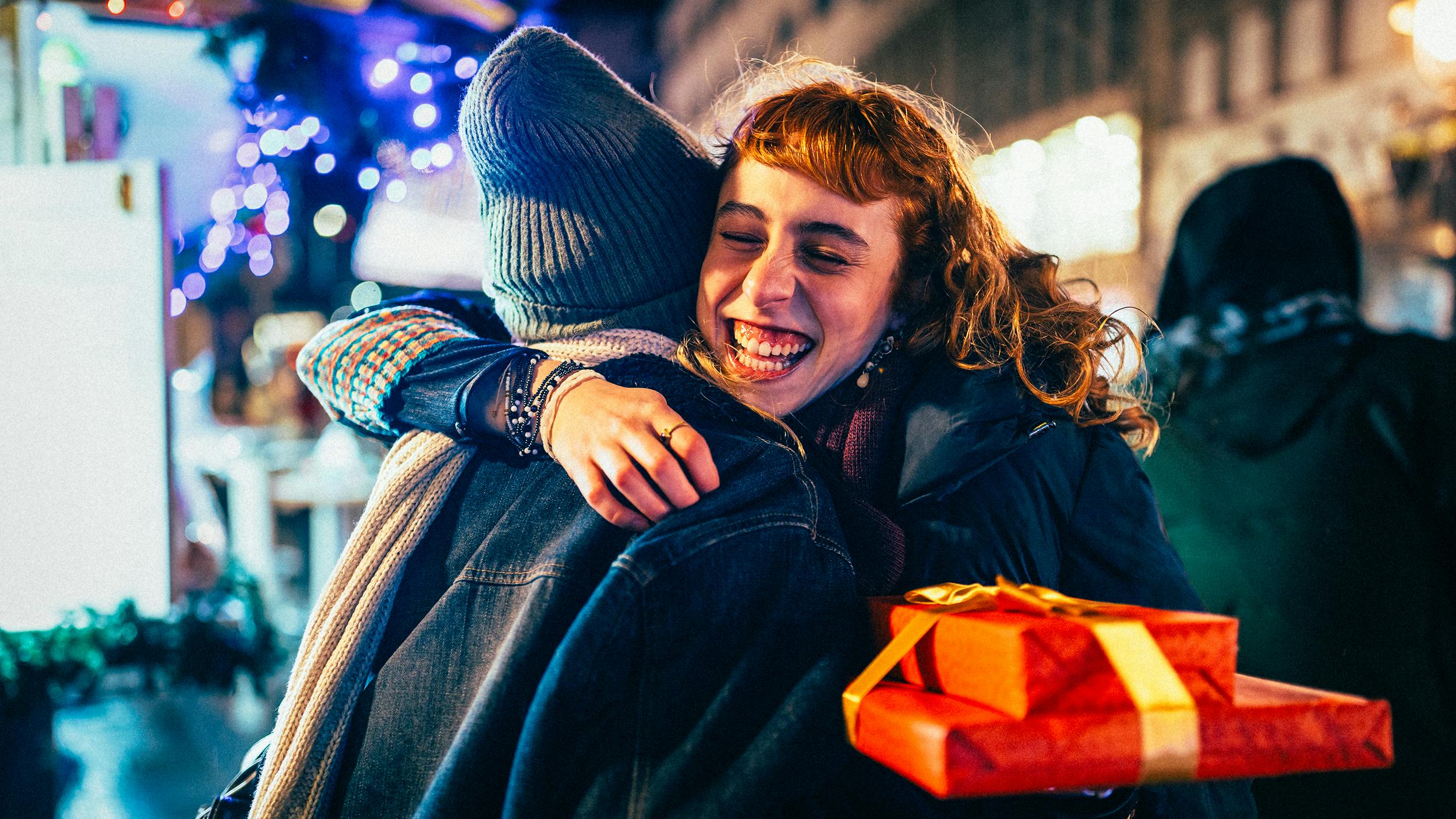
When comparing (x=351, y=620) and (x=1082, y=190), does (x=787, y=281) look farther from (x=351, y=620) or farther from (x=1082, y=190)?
(x=1082, y=190)

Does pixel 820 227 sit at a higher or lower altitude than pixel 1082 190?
lower

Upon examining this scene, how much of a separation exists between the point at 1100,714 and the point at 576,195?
1027 mm

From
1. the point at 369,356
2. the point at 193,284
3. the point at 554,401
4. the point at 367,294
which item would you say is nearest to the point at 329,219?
the point at 193,284

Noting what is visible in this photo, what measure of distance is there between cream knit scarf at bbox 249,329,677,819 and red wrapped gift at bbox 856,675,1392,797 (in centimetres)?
76

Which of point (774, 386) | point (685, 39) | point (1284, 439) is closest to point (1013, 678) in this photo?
point (774, 386)

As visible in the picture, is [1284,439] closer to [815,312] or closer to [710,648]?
[815,312]

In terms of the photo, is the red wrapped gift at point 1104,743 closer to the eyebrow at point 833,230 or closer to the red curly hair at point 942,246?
the red curly hair at point 942,246

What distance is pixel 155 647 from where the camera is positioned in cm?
246

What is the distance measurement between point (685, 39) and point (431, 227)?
28.8m

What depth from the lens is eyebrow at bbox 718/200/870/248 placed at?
152 cm

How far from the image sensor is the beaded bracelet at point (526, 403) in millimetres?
1275

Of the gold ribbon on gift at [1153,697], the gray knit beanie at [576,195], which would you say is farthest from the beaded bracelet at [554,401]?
the gold ribbon on gift at [1153,697]

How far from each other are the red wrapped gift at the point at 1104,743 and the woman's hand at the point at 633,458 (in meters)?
0.36

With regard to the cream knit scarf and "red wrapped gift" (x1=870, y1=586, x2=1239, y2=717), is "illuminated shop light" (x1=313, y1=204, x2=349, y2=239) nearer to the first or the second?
the cream knit scarf
